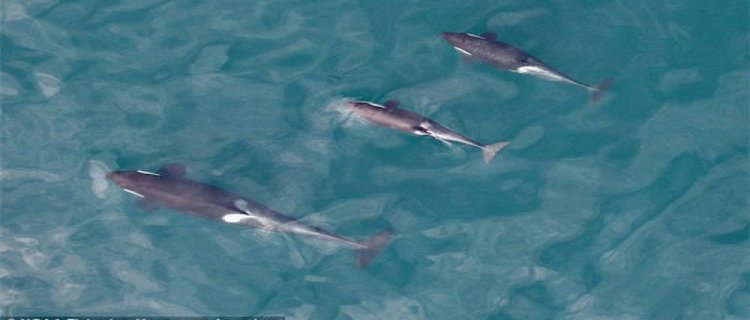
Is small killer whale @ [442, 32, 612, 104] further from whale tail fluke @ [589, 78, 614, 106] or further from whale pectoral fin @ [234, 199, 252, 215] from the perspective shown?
whale pectoral fin @ [234, 199, 252, 215]

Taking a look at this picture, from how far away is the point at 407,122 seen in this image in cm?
1295

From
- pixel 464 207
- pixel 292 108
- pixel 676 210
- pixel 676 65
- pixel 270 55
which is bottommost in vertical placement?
pixel 676 210

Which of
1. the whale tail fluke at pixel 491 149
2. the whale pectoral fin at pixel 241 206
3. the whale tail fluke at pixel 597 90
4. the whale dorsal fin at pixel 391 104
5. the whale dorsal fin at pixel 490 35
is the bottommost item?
the whale tail fluke at pixel 491 149

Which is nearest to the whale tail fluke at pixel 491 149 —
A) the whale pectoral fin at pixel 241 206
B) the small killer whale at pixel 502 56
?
the small killer whale at pixel 502 56

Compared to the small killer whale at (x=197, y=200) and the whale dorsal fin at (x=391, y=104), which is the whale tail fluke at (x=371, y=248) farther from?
the whale dorsal fin at (x=391, y=104)

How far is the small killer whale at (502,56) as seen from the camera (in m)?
13.2

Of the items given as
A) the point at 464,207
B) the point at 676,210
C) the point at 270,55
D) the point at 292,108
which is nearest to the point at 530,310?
the point at 464,207

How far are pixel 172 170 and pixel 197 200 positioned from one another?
0.93m

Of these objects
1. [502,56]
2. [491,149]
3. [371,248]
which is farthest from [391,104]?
[371,248]

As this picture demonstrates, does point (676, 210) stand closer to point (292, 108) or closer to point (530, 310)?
point (530, 310)

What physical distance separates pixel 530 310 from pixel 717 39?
Result: 6.61 meters

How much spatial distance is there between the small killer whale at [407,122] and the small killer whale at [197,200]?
230 cm

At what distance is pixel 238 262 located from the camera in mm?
13562

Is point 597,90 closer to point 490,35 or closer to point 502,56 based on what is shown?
point 502,56
